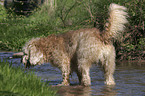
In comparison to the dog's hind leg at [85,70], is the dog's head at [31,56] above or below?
above

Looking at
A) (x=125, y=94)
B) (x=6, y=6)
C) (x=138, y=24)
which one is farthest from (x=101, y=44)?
(x=6, y=6)

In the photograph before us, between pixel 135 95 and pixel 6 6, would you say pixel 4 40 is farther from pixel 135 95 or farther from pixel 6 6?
pixel 135 95

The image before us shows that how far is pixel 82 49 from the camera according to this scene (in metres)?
7.66

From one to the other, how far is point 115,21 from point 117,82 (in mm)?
1813

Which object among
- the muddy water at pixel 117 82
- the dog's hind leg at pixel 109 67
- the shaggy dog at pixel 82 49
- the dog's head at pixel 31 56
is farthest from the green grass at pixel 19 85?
the dog's hind leg at pixel 109 67

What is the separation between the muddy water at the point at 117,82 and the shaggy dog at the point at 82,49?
1.12ft

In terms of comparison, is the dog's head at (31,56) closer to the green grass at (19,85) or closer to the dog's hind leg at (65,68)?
the dog's hind leg at (65,68)

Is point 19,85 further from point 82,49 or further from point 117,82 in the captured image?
point 117,82

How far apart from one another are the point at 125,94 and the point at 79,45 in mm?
1856

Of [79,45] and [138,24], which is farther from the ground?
[138,24]

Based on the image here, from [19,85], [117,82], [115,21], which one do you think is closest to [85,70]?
[117,82]

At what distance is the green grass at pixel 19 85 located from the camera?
5.21 metres

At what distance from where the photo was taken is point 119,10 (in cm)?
741

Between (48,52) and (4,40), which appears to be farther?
(4,40)
